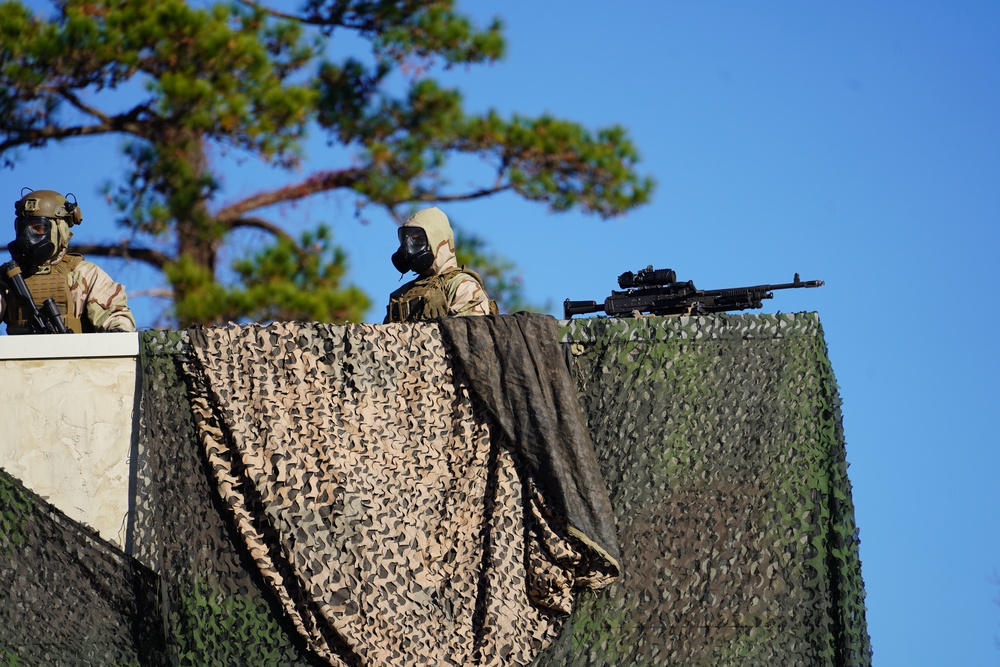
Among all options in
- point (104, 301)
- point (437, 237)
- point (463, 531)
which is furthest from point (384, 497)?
point (104, 301)

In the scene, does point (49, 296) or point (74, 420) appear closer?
point (74, 420)

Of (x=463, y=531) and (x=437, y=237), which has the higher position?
(x=437, y=237)

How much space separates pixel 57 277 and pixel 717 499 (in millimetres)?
3210

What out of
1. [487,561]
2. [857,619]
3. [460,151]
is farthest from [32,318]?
[460,151]

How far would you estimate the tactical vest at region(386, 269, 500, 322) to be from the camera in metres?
7.04

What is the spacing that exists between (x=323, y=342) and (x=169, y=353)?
608 mm

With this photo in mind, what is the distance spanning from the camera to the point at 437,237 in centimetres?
720

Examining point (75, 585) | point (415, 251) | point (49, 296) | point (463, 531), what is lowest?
point (75, 585)

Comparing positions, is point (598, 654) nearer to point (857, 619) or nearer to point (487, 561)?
point (487, 561)

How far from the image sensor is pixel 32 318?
6.85 meters

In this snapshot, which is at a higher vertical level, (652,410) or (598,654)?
(652,410)

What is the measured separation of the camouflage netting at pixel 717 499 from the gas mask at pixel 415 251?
1.24 m

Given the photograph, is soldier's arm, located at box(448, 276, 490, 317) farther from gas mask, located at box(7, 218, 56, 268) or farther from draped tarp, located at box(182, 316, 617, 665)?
gas mask, located at box(7, 218, 56, 268)

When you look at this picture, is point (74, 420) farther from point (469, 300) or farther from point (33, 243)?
point (469, 300)
